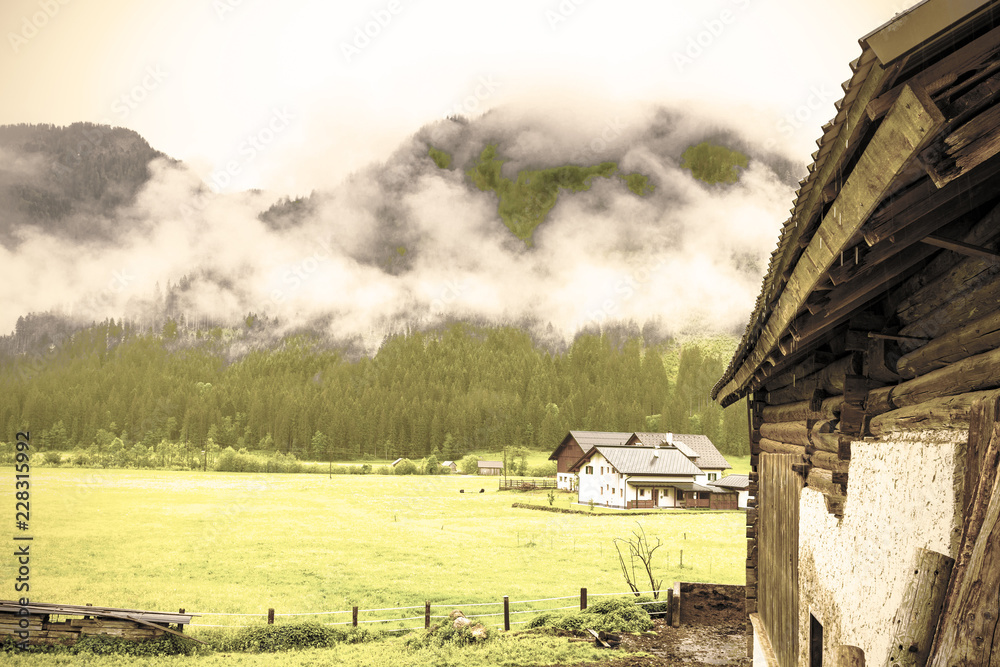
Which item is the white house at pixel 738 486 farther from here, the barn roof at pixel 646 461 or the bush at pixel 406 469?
the bush at pixel 406 469

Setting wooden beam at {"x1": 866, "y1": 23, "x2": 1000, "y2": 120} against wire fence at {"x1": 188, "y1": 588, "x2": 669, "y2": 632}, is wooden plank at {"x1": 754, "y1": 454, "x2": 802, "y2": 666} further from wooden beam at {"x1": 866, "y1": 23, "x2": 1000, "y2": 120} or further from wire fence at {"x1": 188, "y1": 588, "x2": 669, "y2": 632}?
wire fence at {"x1": 188, "y1": 588, "x2": 669, "y2": 632}

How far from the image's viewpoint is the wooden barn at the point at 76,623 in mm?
15344

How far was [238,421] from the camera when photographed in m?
169

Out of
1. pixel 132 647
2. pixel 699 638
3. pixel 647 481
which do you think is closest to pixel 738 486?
pixel 647 481

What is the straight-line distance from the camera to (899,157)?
1841 mm

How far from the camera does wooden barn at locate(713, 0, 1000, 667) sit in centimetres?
170

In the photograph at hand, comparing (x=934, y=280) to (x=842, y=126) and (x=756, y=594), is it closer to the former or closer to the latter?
(x=842, y=126)

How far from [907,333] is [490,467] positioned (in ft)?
305

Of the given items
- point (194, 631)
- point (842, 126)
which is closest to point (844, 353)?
point (842, 126)

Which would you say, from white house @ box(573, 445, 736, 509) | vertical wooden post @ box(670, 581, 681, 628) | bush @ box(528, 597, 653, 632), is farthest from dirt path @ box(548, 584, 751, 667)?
white house @ box(573, 445, 736, 509)

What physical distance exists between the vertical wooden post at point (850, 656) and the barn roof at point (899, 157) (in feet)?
6.89

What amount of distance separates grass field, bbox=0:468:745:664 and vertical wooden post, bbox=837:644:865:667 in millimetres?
12243

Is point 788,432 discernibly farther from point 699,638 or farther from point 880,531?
point 699,638

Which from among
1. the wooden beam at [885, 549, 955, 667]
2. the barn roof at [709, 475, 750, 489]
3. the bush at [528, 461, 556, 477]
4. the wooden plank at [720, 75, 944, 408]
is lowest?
the bush at [528, 461, 556, 477]
